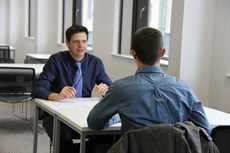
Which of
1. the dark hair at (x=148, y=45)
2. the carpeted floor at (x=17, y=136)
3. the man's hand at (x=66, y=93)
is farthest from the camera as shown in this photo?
the carpeted floor at (x=17, y=136)

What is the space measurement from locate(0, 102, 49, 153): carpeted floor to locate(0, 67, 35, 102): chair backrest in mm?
446

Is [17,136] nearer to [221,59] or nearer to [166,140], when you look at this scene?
[221,59]

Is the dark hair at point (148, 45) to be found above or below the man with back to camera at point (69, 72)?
above

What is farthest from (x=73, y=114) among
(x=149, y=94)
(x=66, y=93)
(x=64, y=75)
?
(x=149, y=94)

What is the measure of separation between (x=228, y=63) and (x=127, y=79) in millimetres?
2305

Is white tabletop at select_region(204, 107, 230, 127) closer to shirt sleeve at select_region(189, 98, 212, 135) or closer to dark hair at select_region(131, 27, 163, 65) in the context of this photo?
shirt sleeve at select_region(189, 98, 212, 135)

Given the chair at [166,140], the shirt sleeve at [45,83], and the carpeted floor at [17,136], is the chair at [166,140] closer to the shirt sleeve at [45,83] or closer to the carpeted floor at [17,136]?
the shirt sleeve at [45,83]

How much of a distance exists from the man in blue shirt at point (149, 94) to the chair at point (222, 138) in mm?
139

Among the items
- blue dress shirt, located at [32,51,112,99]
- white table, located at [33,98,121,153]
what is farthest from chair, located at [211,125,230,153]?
blue dress shirt, located at [32,51,112,99]

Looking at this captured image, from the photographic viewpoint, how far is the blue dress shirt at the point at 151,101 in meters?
1.92

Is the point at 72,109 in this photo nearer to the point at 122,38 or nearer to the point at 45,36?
the point at 122,38

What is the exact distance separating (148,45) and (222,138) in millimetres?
557

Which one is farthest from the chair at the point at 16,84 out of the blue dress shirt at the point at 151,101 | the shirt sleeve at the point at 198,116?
the shirt sleeve at the point at 198,116

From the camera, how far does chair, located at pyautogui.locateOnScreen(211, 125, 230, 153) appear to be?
193 centimetres
